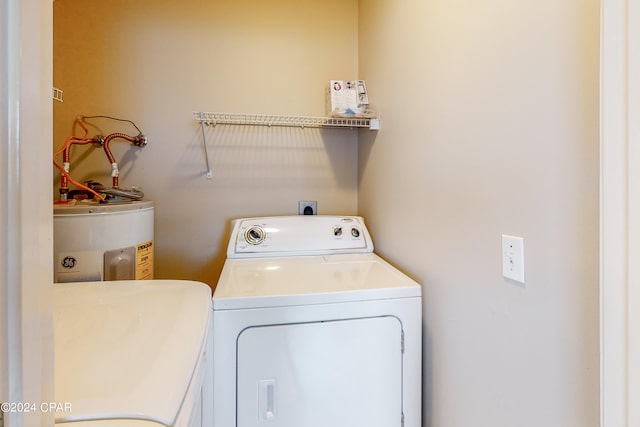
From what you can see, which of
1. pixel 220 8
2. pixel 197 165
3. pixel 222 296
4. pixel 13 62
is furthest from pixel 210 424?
pixel 220 8

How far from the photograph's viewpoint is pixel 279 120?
1981 mm

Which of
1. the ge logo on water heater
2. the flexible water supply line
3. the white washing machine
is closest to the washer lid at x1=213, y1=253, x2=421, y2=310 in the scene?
the white washing machine

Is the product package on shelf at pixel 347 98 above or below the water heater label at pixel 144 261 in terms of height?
above

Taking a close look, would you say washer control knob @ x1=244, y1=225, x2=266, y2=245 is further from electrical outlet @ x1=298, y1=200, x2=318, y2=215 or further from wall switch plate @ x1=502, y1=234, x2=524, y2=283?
wall switch plate @ x1=502, y1=234, x2=524, y2=283

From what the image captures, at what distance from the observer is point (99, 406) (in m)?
0.48

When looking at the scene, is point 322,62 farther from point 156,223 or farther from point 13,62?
point 13,62

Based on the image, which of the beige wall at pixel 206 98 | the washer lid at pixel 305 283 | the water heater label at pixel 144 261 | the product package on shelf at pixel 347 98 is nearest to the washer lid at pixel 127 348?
the washer lid at pixel 305 283

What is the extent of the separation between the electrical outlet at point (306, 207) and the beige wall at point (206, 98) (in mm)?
40

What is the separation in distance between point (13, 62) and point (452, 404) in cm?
141

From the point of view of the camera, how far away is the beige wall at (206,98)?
5.84 ft

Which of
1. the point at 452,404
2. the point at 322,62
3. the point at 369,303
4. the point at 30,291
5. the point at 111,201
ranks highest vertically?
the point at 322,62

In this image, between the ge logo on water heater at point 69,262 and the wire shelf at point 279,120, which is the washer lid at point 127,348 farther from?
the wire shelf at point 279,120

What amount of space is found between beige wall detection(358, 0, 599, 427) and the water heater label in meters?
1.29

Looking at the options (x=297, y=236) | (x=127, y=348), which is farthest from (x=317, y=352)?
(x=297, y=236)
